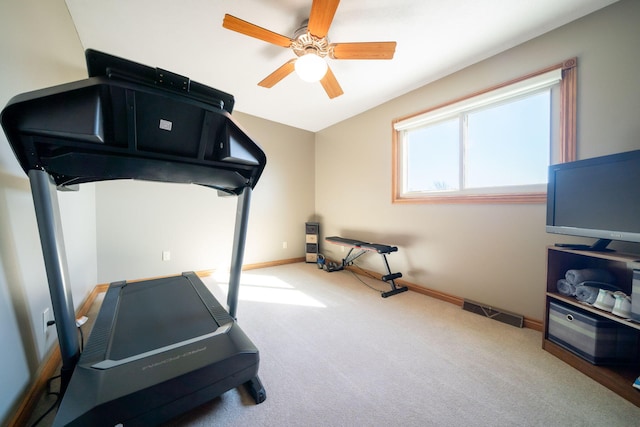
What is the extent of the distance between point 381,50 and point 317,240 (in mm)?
2976

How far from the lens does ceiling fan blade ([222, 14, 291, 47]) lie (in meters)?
1.45

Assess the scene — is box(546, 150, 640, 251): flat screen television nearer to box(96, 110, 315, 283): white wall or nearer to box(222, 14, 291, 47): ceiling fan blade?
box(222, 14, 291, 47): ceiling fan blade

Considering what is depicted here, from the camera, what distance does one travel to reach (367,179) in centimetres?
338

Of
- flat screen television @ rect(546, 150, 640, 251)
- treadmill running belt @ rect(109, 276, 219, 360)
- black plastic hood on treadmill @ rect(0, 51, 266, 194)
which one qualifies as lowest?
treadmill running belt @ rect(109, 276, 219, 360)

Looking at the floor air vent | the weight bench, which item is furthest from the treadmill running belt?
the floor air vent

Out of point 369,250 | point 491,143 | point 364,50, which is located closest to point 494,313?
point 369,250

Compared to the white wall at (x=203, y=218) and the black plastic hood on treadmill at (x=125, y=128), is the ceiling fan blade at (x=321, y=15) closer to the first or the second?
the black plastic hood on treadmill at (x=125, y=128)

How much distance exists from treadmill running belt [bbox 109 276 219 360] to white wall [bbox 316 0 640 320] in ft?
7.62

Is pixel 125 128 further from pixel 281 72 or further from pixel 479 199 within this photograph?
pixel 479 199

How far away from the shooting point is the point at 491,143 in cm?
225

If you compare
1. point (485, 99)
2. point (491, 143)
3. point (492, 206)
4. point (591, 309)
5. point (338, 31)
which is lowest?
point (591, 309)

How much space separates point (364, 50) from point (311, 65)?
1.41 feet

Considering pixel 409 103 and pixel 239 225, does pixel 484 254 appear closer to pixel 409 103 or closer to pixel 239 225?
pixel 409 103

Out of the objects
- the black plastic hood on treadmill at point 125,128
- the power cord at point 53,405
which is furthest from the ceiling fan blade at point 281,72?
the power cord at point 53,405
